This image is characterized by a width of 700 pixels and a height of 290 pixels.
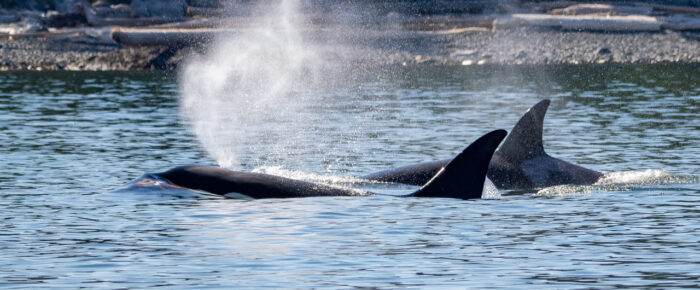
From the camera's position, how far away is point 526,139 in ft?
53.7

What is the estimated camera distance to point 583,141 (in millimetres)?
22500

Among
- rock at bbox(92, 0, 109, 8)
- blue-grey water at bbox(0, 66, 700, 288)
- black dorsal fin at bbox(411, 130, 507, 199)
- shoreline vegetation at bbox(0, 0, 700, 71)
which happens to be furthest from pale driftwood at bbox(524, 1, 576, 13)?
black dorsal fin at bbox(411, 130, 507, 199)

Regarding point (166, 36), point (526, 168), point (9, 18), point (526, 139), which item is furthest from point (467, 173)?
point (9, 18)

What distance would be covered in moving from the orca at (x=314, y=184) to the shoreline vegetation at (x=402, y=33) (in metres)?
34.3

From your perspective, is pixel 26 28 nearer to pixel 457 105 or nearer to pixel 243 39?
pixel 243 39

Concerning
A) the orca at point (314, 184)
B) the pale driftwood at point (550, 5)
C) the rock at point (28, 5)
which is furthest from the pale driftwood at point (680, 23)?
the orca at point (314, 184)

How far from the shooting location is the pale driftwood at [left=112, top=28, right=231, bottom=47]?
5034cm

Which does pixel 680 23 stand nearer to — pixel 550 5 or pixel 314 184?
pixel 550 5

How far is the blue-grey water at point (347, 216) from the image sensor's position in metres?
10.3

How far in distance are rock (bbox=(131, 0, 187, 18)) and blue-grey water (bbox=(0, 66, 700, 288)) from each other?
27.7 meters

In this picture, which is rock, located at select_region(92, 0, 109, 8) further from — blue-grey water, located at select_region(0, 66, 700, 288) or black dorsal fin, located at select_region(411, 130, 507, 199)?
black dorsal fin, located at select_region(411, 130, 507, 199)

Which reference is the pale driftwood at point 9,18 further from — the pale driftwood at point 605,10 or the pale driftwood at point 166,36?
the pale driftwood at point 605,10

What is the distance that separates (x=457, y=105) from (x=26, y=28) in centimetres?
2985

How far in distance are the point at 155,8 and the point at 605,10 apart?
20126 millimetres
